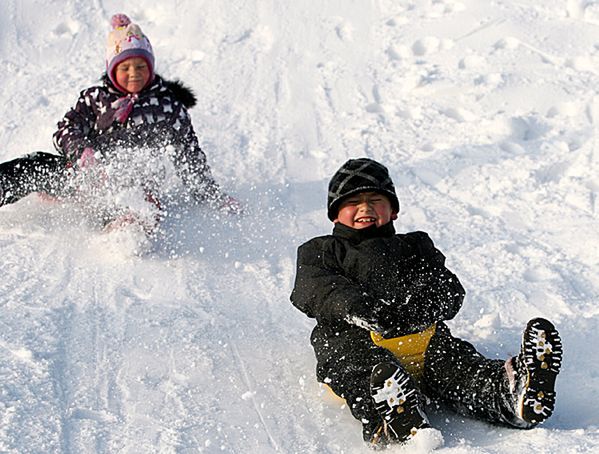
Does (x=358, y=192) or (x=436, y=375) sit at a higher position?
(x=358, y=192)

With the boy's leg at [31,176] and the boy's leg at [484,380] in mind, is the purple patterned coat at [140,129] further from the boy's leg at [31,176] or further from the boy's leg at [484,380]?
the boy's leg at [484,380]

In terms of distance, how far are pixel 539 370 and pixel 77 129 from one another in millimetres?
2896

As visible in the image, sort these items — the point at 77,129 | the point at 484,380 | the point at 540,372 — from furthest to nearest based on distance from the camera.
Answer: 1. the point at 77,129
2. the point at 484,380
3. the point at 540,372

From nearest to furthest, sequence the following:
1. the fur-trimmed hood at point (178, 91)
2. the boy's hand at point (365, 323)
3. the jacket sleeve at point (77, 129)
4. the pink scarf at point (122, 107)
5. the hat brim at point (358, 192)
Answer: the boy's hand at point (365, 323) → the hat brim at point (358, 192) → the jacket sleeve at point (77, 129) → the pink scarf at point (122, 107) → the fur-trimmed hood at point (178, 91)

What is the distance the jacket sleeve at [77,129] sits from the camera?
444cm

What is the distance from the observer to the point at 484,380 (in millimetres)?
2658

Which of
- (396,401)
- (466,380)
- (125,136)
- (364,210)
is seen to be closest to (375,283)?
(364,210)

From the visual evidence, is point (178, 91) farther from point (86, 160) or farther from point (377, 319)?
point (377, 319)

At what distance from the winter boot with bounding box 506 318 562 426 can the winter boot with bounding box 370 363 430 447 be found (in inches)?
11.4

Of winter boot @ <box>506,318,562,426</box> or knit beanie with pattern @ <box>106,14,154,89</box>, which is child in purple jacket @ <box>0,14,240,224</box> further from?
winter boot @ <box>506,318,562,426</box>

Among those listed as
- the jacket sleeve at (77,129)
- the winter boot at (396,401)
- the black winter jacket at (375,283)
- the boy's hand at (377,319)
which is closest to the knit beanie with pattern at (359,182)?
the black winter jacket at (375,283)

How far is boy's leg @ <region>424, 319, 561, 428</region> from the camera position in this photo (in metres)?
2.45

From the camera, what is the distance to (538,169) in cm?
468

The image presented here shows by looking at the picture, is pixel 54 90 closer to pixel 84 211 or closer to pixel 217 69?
pixel 217 69
